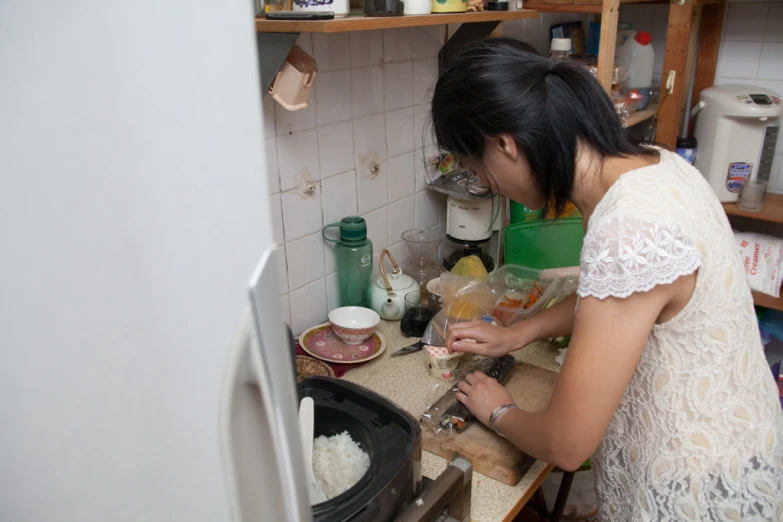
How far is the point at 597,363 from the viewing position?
81cm

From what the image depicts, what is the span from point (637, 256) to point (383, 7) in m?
0.70

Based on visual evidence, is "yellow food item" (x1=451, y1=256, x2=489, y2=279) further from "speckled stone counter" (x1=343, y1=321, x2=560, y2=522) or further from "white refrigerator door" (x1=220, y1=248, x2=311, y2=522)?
"white refrigerator door" (x1=220, y1=248, x2=311, y2=522)

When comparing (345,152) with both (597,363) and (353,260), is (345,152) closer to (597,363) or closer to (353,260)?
(353,260)

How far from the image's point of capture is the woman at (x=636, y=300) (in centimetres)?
80

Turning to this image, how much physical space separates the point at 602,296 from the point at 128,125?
0.63 meters

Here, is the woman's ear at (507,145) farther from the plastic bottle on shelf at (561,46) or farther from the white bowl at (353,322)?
the plastic bottle on shelf at (561,46)

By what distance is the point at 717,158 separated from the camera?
2.01m

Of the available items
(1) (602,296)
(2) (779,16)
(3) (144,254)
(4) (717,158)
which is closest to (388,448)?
(1) (602,296)

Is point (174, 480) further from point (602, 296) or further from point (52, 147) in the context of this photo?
point (602, 296)

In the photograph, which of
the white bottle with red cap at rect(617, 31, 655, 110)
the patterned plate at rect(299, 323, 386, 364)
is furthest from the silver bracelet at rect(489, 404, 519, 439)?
the white bottle with red cap at rect(617, 31, 655, 110)

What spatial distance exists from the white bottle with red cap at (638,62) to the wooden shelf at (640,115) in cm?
3

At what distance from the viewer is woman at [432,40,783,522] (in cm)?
80

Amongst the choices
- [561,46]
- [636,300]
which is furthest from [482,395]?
[561,46]

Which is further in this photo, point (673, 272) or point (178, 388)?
point (673, 272)
